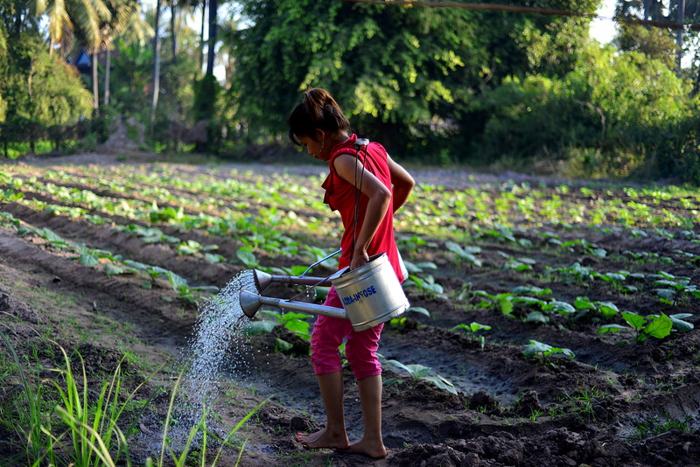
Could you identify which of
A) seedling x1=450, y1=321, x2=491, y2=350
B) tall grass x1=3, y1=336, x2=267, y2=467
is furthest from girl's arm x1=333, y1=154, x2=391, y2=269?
seedling x1=450, y1=321, x2=491, y2=350

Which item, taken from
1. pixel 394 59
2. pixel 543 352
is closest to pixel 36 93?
pixel 394 59

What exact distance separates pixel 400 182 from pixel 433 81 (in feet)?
74.7

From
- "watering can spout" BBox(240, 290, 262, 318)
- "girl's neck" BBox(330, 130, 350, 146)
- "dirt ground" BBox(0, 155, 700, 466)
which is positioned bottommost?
"dirt ground" BBox(0, 155, 700, 466)

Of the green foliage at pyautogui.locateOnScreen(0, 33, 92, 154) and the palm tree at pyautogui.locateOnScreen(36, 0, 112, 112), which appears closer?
the green foliage at pyautogui.locateOnScreen(0, 33, 92, 154)

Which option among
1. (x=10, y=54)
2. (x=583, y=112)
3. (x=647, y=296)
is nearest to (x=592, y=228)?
(x=647, y=296)

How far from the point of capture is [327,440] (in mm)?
3699

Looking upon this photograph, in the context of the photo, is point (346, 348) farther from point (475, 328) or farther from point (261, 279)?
point (475, 328)

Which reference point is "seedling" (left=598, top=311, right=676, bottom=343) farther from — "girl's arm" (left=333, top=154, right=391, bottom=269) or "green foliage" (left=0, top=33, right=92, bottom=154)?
"green foliage" (left=0, top=33, right=92, bottom=154)

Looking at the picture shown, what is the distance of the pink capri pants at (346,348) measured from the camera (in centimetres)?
352

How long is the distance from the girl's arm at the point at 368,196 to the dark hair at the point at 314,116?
0.60ft

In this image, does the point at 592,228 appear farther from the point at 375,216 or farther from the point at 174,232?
the point at 375,216

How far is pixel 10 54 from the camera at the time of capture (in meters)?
20.6

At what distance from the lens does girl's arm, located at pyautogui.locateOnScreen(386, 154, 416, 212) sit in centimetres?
379

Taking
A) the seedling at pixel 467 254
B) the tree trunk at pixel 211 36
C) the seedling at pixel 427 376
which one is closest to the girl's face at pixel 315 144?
the seedling at pixel 427 376
